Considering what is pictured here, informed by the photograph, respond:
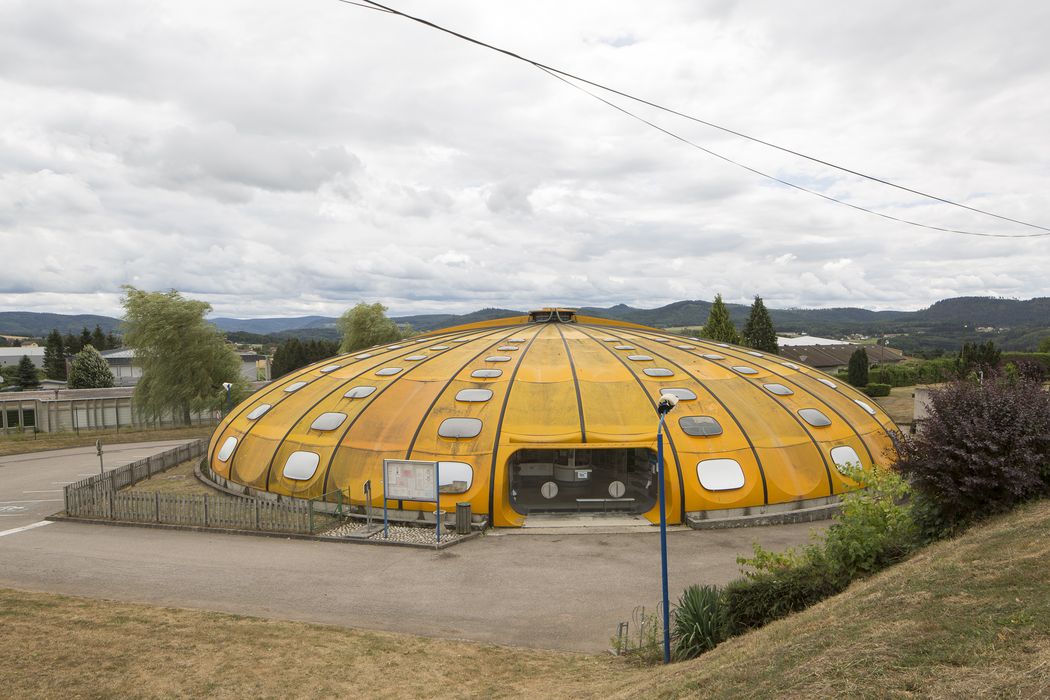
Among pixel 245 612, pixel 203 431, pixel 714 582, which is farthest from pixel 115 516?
pixel 203 431

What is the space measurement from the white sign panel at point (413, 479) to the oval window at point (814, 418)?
15.2 meters

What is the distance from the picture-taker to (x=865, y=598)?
31.6ft

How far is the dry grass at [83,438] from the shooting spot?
132 ft

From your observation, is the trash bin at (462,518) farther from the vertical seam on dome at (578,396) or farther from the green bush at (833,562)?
the green bush at (833,562)

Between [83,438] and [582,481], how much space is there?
3929 cm

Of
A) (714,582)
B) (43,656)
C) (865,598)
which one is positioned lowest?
(714,582)

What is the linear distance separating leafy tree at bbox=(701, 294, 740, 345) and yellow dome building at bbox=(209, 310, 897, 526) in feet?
105

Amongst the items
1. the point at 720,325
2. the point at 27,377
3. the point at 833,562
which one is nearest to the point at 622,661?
the point at 833,562

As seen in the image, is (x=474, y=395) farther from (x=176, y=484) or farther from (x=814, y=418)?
(x=176, y=484)

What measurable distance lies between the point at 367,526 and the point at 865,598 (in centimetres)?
1572

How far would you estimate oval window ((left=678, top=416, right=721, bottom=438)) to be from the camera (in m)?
22.9

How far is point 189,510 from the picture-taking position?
2161 cm

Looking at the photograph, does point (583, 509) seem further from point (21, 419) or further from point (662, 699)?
point (21, 419)

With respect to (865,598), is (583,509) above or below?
below
